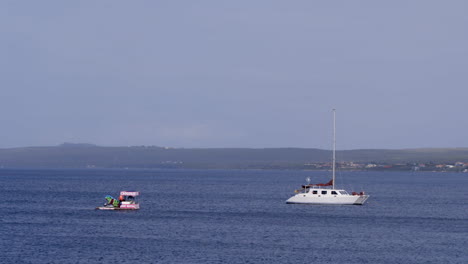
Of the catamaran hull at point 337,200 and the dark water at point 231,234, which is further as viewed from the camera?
the catamaran hull at point 337,200

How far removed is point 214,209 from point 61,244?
144 feet

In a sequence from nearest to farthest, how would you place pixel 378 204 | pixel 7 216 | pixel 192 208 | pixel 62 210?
pixel 7 216 < pixel 62 210 < pixel 192 208 < pixel 378 204

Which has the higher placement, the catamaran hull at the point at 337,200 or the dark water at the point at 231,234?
the catamaran hull at the point at 337,200

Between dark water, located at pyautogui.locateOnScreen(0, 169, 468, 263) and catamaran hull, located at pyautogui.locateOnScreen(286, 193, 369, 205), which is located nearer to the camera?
dark water, located at pyautogui.locateOnScreen(0, 169, 468, 263)

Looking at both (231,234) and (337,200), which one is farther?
(337,200)

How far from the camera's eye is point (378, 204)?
A: 413 feet

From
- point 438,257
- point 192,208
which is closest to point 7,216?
point 192,208

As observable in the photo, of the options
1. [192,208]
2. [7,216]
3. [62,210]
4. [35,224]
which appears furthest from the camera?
[192,208]

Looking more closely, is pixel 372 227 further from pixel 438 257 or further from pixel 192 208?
pixel 192 208

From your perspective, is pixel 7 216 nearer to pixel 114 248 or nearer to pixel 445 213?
pixel 114 248

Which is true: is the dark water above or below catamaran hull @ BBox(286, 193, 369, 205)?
below

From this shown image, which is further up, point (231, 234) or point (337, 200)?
point (337, 200)

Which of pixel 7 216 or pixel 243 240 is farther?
pixel 7 216

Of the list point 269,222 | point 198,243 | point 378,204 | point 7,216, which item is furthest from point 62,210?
point 378,204
